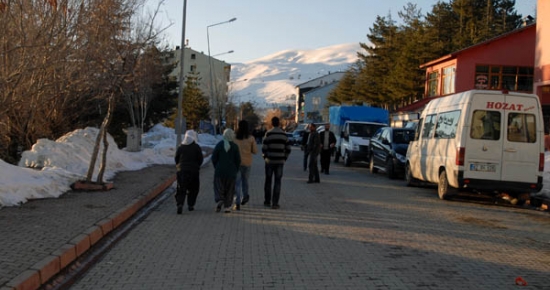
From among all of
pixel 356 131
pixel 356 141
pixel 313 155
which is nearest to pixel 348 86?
pixel 356 131

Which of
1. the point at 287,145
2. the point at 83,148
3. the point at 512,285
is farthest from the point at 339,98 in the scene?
the point at 512,285

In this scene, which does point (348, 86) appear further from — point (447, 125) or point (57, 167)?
point (57, 167)

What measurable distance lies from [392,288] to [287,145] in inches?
229

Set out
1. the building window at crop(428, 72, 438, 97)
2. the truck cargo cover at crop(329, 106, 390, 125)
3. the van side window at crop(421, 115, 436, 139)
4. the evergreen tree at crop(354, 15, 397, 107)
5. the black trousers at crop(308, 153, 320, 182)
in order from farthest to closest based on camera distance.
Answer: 1. the evergreen tree at crop(354, 15, 397, 107)
2. the building window at crop(428, 72, 438, 97)
3. the truck cargo cover at crop(329, 106, 390, 125)
4. the black trousers at crop(308, 153, 320, 182)
5. the van side window at crop(421, 115, 436, 139)

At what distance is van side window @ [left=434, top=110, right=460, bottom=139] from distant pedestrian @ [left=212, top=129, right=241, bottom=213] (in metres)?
5.13

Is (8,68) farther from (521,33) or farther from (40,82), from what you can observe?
(521,33)

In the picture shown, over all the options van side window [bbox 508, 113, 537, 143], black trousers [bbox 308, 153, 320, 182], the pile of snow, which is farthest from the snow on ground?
black trousers [bbox 308, 153, 320, 182]

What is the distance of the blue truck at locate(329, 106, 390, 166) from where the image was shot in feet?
74.2

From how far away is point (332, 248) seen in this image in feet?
23.8

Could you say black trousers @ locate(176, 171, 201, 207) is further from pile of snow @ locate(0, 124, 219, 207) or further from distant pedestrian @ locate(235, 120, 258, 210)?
pile of snow @ locate(0, 124, 219, 207)

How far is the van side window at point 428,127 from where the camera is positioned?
13.7 m

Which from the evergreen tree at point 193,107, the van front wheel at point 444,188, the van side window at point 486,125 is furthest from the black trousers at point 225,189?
the evergreen tree at point 193,107

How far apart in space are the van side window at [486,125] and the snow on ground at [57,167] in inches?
102

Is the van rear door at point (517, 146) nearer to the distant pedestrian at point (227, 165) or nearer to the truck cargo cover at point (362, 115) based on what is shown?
the distant pedestrian at point (227, 165)
